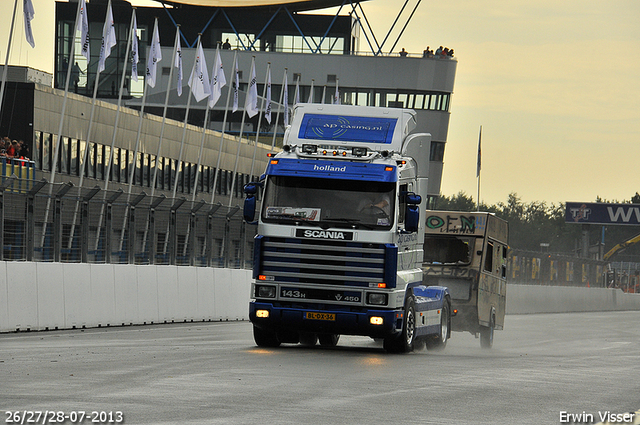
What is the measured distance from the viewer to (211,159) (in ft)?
244

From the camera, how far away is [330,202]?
17000mm

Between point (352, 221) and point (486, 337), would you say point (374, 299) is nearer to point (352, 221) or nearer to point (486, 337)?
point (352, 221)

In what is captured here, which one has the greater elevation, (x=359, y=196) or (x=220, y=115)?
(x=220, y=115)

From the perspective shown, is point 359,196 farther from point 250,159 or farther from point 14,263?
point 250,159

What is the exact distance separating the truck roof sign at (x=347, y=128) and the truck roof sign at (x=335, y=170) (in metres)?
0.75

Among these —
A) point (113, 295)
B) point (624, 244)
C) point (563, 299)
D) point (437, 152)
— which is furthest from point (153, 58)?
point (624, 244)

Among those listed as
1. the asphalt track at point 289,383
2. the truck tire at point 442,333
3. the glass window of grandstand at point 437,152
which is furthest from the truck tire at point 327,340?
the glass window of grandstand at point 437,152

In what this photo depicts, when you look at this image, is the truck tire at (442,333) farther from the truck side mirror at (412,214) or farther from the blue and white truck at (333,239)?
the truck side mirror at (412,214)

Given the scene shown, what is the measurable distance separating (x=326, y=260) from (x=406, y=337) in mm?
2081

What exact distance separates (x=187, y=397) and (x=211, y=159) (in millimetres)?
64257

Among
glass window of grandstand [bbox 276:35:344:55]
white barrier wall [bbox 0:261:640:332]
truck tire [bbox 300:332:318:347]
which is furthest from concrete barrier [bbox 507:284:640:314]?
glass window of grandstand [bbox 276:35:344:55]

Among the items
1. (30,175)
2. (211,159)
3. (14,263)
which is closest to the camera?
(14,263)

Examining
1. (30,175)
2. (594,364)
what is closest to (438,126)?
(30,175)

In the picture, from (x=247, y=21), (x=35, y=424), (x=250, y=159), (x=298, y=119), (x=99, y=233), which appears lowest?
(x=35, y=424)
